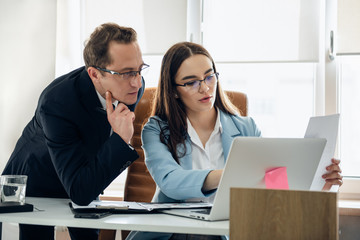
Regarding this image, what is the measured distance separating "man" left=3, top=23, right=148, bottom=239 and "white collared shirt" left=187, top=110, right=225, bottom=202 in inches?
11.8

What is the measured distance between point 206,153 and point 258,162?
2.24 ft

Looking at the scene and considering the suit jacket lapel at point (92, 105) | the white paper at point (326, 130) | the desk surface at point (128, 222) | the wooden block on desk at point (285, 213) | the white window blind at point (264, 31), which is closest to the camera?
the wooden block on desk at point (285, 213)

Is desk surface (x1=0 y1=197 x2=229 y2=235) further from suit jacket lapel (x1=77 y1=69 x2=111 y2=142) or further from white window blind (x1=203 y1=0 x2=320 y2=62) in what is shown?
white window blind (x1=203 y1=0 x2=320 y2=62)

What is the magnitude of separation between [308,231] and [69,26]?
259cm

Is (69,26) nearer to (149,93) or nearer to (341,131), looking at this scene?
(149,93)

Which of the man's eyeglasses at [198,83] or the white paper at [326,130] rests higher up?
the man's eyeglasses at [198,83]

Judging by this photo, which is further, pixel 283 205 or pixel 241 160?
pixel 241 160

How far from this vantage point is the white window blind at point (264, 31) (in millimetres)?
2984

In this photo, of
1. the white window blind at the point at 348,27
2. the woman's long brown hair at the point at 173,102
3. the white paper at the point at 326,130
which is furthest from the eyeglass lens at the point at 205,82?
the white window blind at the point at 348,27

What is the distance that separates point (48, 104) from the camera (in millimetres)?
1526

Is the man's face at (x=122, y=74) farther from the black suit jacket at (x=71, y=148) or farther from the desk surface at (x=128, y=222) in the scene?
the desk surface at (x=128, y=222)

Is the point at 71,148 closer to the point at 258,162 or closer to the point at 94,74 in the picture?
the point at 94,74

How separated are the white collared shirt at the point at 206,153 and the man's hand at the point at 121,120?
41 centimetres

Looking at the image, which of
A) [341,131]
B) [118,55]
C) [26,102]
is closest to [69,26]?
[26,102]
